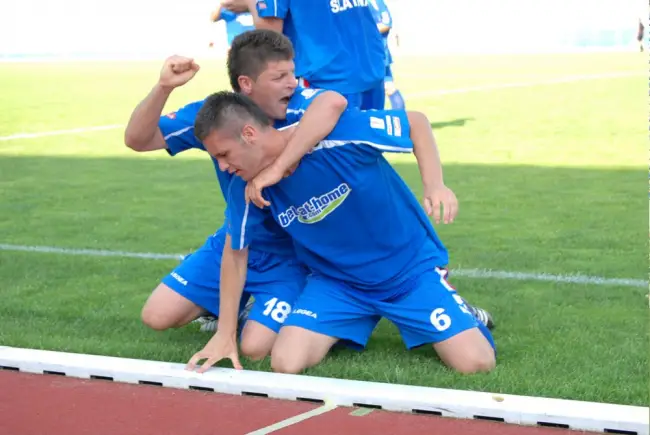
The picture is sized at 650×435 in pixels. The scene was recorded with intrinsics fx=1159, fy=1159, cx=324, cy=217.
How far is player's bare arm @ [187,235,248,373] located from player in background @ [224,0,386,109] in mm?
1148

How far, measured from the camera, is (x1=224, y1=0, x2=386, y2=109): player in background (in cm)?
510

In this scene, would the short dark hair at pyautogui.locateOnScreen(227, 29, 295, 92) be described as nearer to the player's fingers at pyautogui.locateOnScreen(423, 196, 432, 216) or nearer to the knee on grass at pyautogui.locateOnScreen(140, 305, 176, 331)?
the player's fingers at pyautogui.locateOnScreen(423, 196, 432, 216)

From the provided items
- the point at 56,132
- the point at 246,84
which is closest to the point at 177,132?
the point at 246,84

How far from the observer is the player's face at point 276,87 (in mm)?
4164

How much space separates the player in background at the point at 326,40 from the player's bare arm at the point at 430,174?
1000 millimetres

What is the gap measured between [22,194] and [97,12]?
37325 millimetres

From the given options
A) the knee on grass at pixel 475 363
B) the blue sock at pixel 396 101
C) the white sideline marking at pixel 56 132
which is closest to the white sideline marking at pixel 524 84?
the white sideline marking at pixel 56 132

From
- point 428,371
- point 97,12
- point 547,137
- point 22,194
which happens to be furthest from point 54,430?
point 97,12

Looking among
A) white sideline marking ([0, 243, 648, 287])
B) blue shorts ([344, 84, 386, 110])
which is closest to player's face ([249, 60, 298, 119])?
blue shorts ([344, 84, 386, 110])

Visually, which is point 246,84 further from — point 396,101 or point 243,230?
point 396,101

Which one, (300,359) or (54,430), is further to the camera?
(300,359)

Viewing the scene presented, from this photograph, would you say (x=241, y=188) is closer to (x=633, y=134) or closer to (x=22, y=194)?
(x=22, y=194)

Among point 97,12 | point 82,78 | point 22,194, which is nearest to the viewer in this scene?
point 22,194

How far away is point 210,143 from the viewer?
12.9 feet
